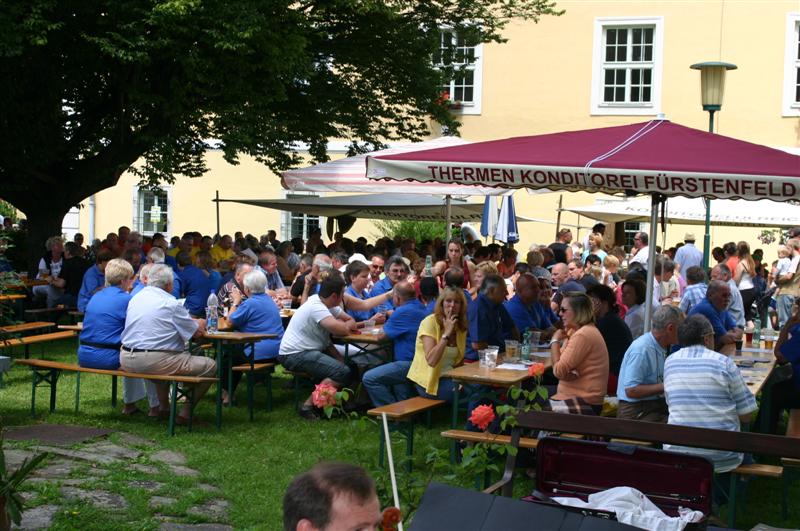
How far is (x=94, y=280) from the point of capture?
40.0 feet

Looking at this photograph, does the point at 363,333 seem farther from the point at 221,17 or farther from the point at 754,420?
the point at 221,17

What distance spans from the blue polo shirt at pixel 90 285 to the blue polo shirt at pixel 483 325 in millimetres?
5135

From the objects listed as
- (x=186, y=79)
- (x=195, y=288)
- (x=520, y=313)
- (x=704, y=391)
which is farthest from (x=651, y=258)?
(x=186, y=79)

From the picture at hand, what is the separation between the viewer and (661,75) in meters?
26.2

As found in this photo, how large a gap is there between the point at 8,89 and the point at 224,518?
9853 mm

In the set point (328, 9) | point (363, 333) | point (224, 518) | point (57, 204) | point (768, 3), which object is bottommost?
point (224, 518)

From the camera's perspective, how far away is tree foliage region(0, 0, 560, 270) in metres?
13.7

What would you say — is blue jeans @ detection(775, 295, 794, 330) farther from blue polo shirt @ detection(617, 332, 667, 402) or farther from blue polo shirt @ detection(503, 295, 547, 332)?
blue polo shirt @ detection(617, 332, 667, 402)

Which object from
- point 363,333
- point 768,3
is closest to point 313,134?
point 363,333

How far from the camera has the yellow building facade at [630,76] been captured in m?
25.1

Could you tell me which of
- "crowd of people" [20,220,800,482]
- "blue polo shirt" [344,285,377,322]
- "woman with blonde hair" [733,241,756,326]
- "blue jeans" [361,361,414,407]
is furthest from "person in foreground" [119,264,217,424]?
"woman with blonde hair" [733,241,756,326]

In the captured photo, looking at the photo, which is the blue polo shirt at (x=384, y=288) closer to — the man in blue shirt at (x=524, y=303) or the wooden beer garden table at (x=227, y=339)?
the man in blue shirt at (x=524, y=303)

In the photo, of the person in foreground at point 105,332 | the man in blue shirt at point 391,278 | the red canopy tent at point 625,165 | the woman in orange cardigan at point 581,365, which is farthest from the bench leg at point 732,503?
the man in blue shirt at point 391,278

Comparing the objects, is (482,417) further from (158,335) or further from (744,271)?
(744,271)
